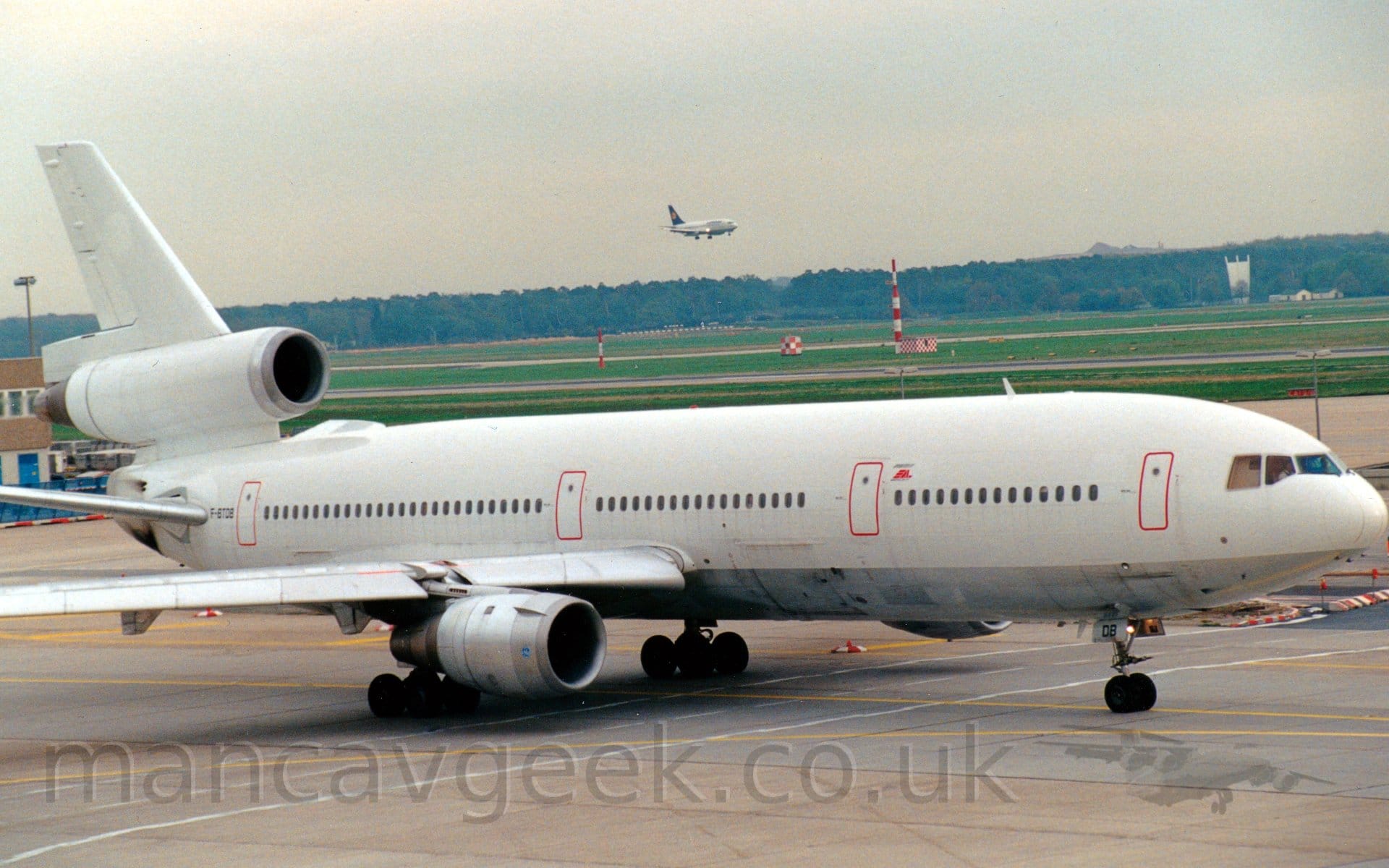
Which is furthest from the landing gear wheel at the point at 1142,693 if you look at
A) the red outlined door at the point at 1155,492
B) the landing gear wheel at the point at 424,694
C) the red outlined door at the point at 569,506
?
the landing gear wheel at the point at 424,694

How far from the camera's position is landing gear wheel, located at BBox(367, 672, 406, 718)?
27.5 metres

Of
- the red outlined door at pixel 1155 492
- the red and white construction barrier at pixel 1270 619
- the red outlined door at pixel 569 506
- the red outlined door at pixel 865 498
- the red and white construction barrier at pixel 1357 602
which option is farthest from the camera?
the red and white construction barrier at pixel 1357 602

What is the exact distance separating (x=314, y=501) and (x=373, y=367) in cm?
11605

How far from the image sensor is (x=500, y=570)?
27.4 m

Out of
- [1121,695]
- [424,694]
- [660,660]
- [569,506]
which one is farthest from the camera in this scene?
[660,660]

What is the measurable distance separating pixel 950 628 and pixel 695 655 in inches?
175

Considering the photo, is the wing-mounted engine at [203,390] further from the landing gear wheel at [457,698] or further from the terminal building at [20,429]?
the terminal building at [20,429]

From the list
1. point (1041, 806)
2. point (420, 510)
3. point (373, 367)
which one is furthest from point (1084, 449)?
point (373, 367)

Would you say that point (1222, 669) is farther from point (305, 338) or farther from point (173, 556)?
point (173, 556)

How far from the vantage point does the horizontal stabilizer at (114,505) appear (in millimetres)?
30797

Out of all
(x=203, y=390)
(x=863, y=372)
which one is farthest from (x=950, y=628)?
(x=863, y=372)

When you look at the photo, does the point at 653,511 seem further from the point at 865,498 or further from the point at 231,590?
the point at 231,590

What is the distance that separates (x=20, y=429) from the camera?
70188 millimetres

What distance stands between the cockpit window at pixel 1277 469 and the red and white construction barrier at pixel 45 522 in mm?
53321
